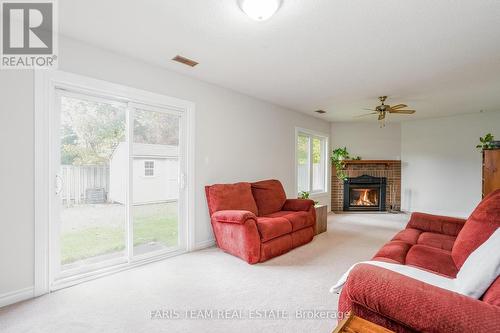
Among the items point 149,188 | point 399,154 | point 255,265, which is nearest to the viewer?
point 255,265

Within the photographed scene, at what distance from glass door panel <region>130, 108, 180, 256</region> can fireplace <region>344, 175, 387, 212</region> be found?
4.96m

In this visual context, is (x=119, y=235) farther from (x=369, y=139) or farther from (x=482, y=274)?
(x=369, y=139)

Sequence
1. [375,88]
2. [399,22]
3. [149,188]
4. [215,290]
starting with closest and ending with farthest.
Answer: [399,22]
[215,290]
[149,188]
[375,88]

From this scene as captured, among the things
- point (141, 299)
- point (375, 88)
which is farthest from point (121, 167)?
point (375, 88)

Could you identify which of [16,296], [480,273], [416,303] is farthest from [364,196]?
[16,296]

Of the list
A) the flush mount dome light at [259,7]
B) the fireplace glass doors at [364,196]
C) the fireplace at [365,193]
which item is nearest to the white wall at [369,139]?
the fireplace at [365,193]

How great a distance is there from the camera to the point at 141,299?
2.16 meters

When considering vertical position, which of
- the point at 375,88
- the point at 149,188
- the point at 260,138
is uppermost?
the point at 375,88

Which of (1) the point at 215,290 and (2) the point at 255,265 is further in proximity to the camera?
(2) the point at 255,265

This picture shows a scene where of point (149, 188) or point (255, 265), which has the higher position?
point (149, 188)

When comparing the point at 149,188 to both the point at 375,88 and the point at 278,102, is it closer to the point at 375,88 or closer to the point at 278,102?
the point at 278,102

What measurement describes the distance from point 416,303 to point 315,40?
2.29m

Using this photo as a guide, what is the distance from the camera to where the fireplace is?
6648 millimetres

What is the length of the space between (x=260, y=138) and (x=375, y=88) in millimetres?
2072
